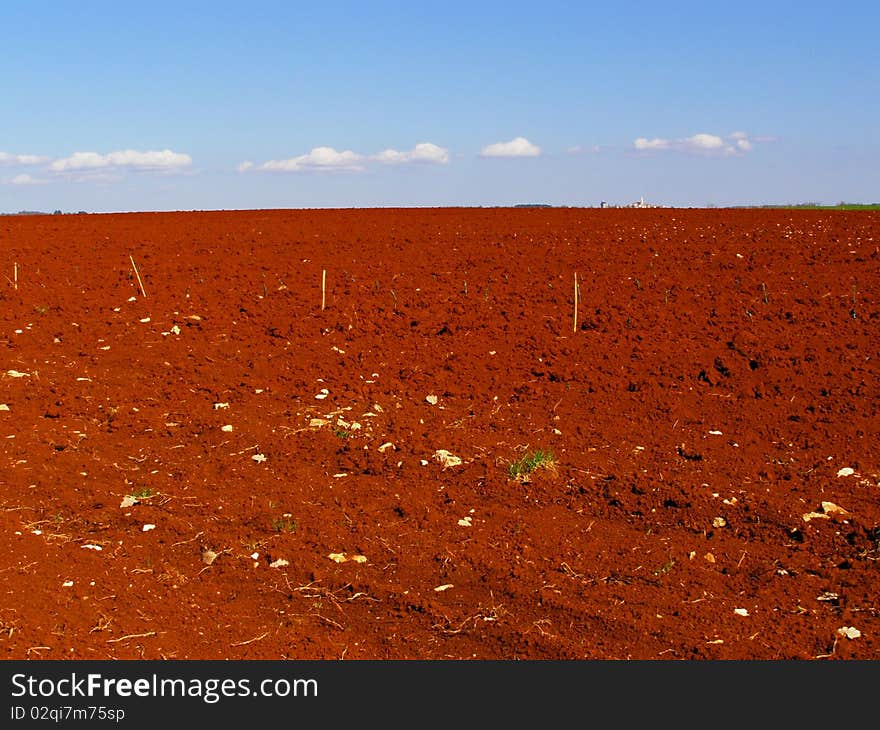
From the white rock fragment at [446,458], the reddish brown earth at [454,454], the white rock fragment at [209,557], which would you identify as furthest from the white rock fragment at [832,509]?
the white rock fragment at [209,557]

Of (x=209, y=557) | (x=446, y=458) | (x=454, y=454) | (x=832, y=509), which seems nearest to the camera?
(x=209, y=557)

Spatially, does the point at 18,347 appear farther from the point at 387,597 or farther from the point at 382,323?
the point at 387,597

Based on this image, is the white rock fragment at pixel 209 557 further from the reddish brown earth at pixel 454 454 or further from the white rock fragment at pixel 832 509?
the white rock fragment at pixel 832 509

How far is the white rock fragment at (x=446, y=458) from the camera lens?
794 centimetres

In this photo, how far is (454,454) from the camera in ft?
26.8

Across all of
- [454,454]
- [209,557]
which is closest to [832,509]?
[454,454]

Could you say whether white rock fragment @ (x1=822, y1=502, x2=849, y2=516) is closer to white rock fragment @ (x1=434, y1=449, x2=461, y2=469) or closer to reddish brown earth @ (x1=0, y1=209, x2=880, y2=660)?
reddish brown earth @ (x1=0, y1=209, x2=880, y2=660)

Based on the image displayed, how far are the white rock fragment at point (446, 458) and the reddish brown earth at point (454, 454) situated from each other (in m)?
0.10

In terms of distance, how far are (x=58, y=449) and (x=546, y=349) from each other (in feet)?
18.2

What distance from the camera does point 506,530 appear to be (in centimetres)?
677

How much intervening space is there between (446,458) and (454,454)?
154 millimetres

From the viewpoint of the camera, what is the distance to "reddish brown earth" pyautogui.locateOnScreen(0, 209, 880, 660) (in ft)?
18.0

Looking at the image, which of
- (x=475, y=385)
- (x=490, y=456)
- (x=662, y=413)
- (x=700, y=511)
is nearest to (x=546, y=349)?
(x=475, y=385)

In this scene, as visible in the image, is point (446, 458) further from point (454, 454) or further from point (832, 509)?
point (832, 509)
